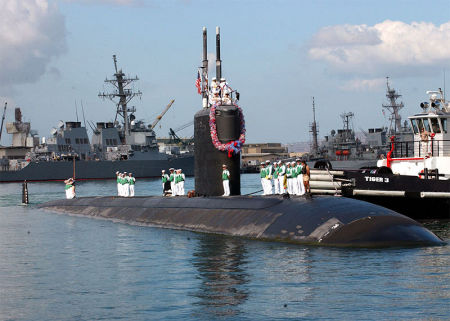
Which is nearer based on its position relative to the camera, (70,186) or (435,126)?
(435,126)

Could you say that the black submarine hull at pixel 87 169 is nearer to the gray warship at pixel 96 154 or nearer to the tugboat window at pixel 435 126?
the gray warship at pixel 96 154

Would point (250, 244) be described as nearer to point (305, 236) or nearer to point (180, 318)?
point (305, 236)

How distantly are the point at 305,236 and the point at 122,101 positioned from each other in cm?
8531

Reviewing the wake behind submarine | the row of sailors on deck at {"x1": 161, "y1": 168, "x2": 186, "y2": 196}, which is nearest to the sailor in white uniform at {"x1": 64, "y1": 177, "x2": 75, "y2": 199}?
the row of sailors on deck at {"x1": 161, "y1": 168, "x2": 186, "y2": 196}

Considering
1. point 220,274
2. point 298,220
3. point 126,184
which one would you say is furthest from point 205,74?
point 126,184

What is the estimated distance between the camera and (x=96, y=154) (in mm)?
104438

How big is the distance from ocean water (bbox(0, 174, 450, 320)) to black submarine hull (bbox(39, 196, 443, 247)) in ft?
1.15

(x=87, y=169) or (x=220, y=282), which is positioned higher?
(x=87, y=169)

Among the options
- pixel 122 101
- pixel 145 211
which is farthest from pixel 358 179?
pixel 122 101

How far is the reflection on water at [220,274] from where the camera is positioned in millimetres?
13008

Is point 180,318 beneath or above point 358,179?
beneath

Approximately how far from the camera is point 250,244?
19875mm

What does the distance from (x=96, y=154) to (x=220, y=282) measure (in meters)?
91.4

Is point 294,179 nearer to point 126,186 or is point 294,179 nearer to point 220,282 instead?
point 220,282
